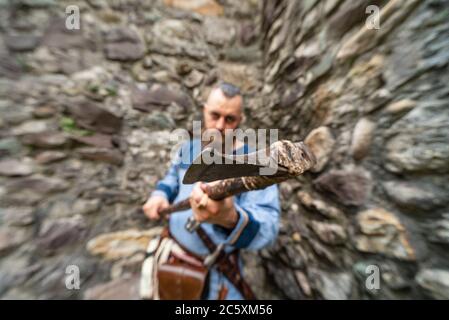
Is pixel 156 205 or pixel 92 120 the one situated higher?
pixel 92 120

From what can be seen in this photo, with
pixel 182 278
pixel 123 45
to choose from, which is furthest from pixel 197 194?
pixel 123 45

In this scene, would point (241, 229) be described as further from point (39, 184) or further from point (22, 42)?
point (22, 42)

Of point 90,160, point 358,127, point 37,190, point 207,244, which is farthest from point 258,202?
point 37,190

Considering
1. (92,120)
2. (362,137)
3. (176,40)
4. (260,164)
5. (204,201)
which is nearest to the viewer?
(260,164)

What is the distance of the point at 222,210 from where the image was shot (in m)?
0.54

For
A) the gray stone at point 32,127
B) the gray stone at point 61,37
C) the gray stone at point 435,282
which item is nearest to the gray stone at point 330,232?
the gray stone at point 435,282

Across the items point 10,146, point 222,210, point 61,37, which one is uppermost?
point 61,37

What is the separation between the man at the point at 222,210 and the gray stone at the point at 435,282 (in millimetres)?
389

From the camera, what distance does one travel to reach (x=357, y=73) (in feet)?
2.11

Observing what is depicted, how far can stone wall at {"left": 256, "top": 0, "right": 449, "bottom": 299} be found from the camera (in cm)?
45

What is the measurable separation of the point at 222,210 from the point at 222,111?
0.51 metres

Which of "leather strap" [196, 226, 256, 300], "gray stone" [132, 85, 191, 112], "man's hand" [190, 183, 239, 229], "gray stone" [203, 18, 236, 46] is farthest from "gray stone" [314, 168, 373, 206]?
"gray stone" [203, 18, 236, 46]
